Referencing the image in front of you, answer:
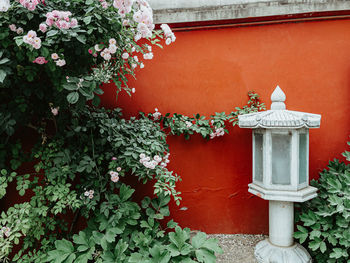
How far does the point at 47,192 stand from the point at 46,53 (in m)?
1.38

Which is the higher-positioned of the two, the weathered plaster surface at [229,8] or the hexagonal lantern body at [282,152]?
the weathered plaster surface at [229,8]

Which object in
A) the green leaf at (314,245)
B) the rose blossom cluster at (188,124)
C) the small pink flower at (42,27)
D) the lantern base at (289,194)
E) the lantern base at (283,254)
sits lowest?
the lantern base at (283,254)

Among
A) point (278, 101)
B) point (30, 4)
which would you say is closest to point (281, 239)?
point (278, 101)

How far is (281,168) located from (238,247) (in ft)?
4.24

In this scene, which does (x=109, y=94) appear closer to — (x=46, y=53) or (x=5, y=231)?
(x=46, y=53)

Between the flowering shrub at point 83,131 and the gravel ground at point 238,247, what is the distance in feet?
1.78

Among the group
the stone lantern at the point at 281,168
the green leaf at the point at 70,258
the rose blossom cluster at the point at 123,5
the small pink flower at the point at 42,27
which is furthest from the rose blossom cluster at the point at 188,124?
the green leaf at the point at 70,258

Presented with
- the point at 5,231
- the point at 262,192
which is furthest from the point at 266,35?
the point at 5,231

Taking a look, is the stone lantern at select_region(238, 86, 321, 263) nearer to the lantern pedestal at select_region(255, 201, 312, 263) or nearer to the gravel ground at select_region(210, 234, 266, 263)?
the lantern pedestal at select_region(255, 201, 312, 263)

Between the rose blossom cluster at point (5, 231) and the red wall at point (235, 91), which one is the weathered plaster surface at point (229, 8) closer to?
the red wall at point (235, 91)

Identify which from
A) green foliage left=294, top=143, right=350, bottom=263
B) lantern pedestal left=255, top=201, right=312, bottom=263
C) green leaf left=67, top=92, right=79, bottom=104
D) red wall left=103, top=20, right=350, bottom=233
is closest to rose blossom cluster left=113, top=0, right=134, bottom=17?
green leaf left=67, top=92, right=79, bottom=104

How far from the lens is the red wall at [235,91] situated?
290 centimetres

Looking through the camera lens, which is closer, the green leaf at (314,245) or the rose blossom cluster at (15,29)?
the rose blossom cluster at (15,29)

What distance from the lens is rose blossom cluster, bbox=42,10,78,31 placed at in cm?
165
